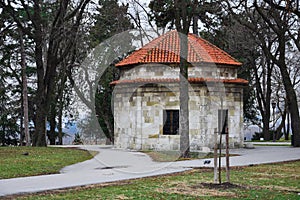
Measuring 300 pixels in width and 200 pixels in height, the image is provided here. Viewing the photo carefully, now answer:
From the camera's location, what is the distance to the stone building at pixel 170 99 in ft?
85.5

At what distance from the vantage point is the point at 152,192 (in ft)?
37.0

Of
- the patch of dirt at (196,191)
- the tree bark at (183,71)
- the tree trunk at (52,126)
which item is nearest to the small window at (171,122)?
the tree bark at (183,71)

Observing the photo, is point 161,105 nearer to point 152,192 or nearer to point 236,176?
point 236,176

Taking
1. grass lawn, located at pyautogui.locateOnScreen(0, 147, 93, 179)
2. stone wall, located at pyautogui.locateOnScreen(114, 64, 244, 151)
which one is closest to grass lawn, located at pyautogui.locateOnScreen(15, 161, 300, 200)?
grass lawn, located at pyautogui.locateOnScreen(0, 147, 93, 179)

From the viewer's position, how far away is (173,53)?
27.5m

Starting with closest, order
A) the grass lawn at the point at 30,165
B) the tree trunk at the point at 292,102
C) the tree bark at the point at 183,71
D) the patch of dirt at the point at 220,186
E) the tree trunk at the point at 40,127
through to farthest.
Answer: the patch of dirt at the point at 220,186
the grass lawn at the point at 30,165
the tree bark at the point at 183,71
the tree trunk at the point at 40,127
the tree trunk at the point at 292,102

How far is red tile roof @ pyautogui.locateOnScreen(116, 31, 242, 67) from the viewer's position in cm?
2702

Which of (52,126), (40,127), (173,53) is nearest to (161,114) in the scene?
(173,53)

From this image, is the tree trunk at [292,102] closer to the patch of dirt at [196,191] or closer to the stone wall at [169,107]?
the stone wall at [169,107]

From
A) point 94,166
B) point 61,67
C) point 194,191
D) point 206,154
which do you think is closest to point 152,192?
point 194,191

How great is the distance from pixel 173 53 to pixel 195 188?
16.1m

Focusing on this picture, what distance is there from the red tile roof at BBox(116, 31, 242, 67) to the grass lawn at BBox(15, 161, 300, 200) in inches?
491

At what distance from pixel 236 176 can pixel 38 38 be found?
15111mm

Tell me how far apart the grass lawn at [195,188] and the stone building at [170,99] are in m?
10.8
